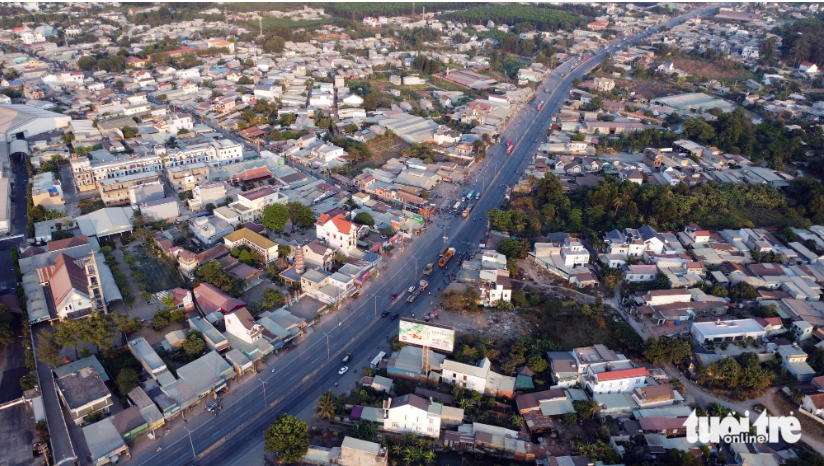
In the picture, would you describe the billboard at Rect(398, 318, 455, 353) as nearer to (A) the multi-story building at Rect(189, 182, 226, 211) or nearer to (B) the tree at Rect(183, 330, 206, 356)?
(B) the tree at Rect(183, 330, 206, 356)

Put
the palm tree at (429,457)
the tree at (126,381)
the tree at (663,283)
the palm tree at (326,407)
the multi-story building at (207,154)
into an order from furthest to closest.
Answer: the multi-story building at (207,154) < the tree at (663,283) < the tree at (126,381) < the palm tree at (326,407) < the palm tree at (429,457)

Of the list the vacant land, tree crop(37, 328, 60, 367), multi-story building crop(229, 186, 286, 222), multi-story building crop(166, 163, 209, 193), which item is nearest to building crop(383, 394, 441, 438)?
tree crop(37, 328, 60, 367)

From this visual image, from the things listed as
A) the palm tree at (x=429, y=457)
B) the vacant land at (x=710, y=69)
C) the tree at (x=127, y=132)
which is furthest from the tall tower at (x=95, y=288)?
the vacant land at (x=710, y=69)

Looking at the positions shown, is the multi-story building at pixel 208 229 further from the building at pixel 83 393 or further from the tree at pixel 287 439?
the tree at pixel 287 439

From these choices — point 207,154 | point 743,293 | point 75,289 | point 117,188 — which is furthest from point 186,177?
point 743,293

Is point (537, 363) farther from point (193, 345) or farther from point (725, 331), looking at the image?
point (193, 345)

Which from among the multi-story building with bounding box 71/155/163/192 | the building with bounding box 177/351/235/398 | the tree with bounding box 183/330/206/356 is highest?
the multi-story building with bounding box 71/155/163/192

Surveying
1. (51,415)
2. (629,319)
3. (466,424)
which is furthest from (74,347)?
(629,319)
